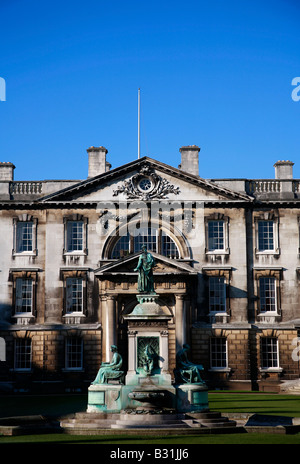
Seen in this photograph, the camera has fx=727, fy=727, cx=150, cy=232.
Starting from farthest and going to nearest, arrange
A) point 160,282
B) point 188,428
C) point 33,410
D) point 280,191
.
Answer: point 280,191
point 160,282
point 33,410
point 188,428

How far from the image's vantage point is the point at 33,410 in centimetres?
2912

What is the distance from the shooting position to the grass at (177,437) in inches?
690

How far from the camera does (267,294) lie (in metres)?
42.3

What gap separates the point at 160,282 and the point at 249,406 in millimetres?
12476

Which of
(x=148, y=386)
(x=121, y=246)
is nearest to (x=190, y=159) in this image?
(x=121, y=246)

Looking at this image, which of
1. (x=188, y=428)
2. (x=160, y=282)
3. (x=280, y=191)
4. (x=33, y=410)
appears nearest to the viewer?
(x=188, y=428)

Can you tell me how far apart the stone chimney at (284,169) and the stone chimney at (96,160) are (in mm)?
10608

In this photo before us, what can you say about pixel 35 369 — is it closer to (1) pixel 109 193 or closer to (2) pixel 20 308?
(2) pixel 20 308

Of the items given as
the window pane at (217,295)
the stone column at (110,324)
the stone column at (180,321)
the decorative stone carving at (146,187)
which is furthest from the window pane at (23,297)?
the window pane at (217,295)

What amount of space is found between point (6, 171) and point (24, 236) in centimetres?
441

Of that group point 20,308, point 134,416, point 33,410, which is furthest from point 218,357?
point 134,416

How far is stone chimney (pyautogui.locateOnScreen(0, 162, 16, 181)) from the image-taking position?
4447 centimetres

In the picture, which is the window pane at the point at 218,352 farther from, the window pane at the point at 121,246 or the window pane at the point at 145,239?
the window pane at the point at 121,246

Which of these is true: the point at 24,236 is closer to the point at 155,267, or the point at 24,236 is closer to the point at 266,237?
the point at 155,267
